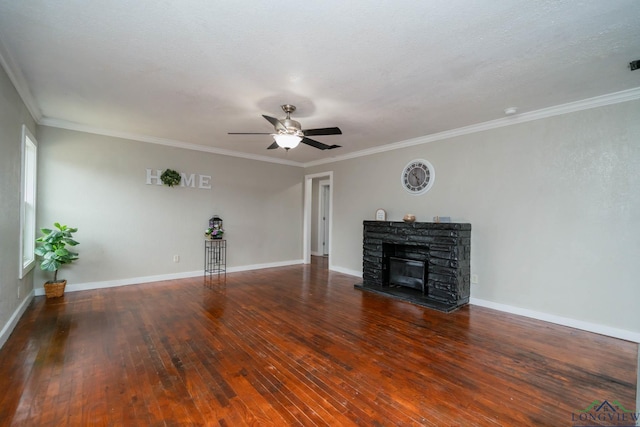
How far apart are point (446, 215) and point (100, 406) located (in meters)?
4.67

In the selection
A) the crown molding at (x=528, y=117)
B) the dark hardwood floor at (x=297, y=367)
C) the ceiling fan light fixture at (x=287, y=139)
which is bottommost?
the dark hardwood floor at (x=297, y=367)

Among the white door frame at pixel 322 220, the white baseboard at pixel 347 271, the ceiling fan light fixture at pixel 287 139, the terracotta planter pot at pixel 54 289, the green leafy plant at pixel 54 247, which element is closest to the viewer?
the ceiling fan light fixture at pixel 287 139

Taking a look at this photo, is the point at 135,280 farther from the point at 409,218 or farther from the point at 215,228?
the point at 409,218

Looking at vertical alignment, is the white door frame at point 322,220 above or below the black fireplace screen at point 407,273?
above

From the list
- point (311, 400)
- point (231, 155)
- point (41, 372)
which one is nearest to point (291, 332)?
point (311, 400)

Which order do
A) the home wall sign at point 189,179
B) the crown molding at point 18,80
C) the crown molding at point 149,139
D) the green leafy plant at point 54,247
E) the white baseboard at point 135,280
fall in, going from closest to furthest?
the crown molding at point 18,80
the green leafy plant at point 54,247
the crown molding at point 149,139
the white baseboard at point 135,280
the home wall sign at point 189,179

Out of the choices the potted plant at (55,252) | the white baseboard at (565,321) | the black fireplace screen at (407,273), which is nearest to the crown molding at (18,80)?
the potted plant at (55,252)

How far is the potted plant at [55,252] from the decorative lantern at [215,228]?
2070mm

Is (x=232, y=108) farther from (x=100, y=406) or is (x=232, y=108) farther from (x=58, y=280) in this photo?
(x=58, y=280)

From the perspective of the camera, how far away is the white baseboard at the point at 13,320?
2699 mm

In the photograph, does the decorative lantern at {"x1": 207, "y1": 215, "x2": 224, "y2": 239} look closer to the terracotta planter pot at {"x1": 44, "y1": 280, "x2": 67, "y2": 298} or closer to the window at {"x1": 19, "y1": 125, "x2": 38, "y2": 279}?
the terracotta planter pot at {"x1": 44, "y1": 280, "x2": 67, "y2": 298}

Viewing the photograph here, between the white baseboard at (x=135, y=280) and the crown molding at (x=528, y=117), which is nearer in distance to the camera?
the crown molding at (x=528, y=117)

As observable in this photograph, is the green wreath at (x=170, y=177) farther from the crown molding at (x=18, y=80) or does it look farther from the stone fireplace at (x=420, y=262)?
the stone fireplace at (x=420, y=262)

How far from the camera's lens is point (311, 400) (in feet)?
6.48
